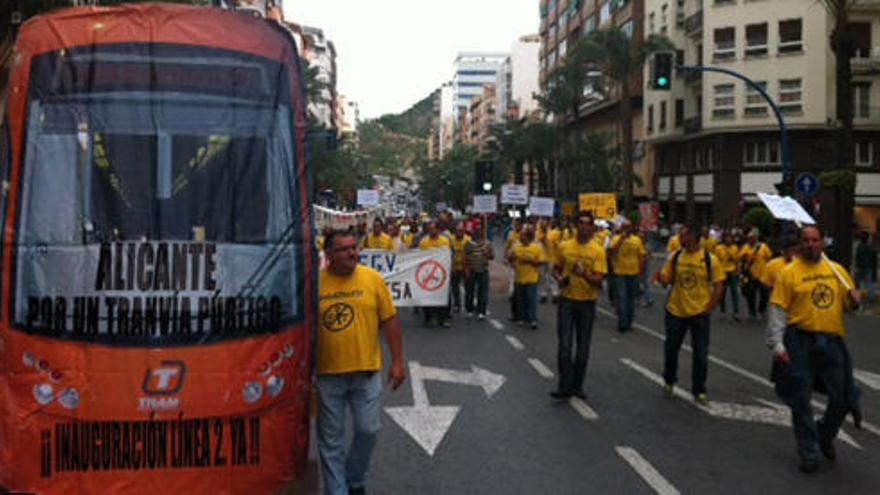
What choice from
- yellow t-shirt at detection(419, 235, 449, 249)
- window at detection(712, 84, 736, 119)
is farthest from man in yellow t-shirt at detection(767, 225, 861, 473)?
window at detection(712, 84, 736, 119)

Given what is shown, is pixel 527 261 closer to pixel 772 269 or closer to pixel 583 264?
pixel 772 269

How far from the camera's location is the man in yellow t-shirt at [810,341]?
704 cm

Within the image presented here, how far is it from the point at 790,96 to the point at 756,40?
141 inches

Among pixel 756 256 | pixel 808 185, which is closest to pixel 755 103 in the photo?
pixel 808 185

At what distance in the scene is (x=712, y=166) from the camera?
2018 inches

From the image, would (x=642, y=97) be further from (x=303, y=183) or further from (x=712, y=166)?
(x=303, y=183)

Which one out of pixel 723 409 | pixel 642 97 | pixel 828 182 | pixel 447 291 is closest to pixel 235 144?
pixel 723 409

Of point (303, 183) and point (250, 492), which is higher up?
point (303, 183)

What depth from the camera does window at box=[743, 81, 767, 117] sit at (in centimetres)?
4791

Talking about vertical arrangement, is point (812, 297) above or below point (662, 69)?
below

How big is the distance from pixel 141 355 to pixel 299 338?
38.5 inches

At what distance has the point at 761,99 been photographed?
47906 mm

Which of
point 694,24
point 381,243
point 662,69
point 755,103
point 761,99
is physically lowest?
point 381,243

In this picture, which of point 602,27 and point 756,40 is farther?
point 602,27
